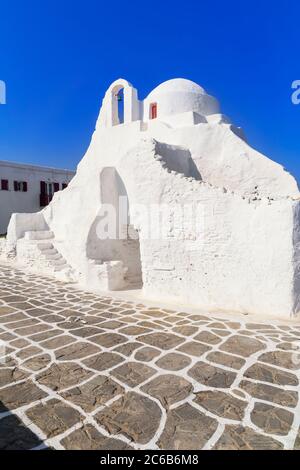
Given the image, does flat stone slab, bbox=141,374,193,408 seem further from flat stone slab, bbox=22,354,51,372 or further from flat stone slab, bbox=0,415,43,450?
flat stone slab, bbox=22,354,51,372

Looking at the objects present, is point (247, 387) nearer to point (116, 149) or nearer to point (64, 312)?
point (64, 312)

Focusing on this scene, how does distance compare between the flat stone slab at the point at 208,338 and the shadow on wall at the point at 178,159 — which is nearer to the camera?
the flat stone slab at the point at 208,338

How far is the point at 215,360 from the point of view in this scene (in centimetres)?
405

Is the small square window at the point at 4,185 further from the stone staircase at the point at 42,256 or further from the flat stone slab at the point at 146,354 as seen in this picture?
the flat stone slab at the point at 146,354

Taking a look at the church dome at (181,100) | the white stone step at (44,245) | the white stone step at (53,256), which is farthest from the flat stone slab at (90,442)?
the church dome at (181,100)

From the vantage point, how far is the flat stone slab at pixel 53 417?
2793 millimetres

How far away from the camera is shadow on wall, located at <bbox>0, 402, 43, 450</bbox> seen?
102 inches

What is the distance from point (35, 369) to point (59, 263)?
6781 mm

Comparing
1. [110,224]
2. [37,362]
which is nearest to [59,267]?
[110,224]

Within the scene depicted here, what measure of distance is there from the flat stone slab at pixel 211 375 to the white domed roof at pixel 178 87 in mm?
11939

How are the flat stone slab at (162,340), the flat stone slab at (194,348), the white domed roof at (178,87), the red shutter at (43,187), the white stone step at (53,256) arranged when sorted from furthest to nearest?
the red shutter at (43,187) → the white domed roof at (178,87) → the white stone step at (53,256) → the flat stone slab at (162,340) → the flat stone slab at (194,348)

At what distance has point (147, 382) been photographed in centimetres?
356

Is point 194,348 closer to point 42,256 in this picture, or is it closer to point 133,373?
point 133,373

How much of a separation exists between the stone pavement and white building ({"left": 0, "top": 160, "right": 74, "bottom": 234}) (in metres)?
16.9
